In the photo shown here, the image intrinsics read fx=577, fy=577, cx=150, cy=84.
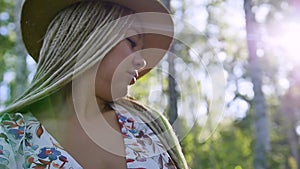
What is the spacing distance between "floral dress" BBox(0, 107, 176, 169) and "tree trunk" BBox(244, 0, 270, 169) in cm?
345

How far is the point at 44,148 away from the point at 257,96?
4.03m

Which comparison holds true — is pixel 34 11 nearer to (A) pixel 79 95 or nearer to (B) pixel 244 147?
(A) pixel 79 95

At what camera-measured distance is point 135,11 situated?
62.1 inches

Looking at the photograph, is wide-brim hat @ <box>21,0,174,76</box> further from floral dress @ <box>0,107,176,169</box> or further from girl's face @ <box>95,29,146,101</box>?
floral dress @ <box>0,107,176,169</box>

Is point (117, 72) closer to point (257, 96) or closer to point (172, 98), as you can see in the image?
point (172, 98)

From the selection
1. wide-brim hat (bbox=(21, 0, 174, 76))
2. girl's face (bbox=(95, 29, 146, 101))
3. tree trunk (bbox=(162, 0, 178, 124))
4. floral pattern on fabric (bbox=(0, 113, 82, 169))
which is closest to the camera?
floral pattern on fabric (bbox=(0, 113, 82, 169))

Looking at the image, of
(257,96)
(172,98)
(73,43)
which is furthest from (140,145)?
(257,96)

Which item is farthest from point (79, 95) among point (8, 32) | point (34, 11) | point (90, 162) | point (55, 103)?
point (8, 32)

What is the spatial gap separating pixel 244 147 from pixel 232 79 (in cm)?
417

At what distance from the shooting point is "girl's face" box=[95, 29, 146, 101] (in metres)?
1.42

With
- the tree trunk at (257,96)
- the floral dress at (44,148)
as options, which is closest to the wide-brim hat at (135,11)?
the floral dress at (44,148)

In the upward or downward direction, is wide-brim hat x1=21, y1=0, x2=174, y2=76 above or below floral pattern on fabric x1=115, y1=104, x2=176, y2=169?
above

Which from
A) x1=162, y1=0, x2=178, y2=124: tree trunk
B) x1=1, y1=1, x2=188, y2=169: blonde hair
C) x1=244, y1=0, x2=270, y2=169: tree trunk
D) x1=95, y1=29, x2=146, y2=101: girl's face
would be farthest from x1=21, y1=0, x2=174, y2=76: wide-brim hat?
x1=244, y1=0, x2=270, y2=169: tree trunk

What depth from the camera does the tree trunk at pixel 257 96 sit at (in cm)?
493
